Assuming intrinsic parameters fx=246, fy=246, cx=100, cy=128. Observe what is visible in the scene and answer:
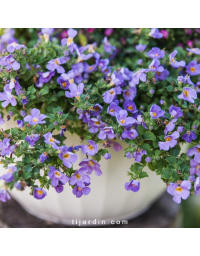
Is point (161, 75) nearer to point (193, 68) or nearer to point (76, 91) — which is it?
point (193, 68)

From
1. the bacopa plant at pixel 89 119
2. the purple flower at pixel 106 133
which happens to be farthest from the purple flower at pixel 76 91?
the purple flower at pixel 106 133

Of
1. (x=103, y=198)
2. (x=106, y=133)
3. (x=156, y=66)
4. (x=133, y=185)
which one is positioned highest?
(x=156, y=66)

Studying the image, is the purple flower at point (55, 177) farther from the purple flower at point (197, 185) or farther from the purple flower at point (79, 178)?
the purple flower at point (197, 185)

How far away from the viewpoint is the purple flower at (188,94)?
66cm

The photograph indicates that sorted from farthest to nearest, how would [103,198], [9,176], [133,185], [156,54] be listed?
[103,198], [156,54], [133,185], [9,176]

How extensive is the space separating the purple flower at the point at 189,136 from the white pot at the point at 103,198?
0.66 ft

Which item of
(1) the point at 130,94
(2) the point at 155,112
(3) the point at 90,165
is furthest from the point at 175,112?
(3) the point at 90,165

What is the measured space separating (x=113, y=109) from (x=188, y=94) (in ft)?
0.69

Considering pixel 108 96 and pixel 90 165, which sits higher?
pixel 108 96

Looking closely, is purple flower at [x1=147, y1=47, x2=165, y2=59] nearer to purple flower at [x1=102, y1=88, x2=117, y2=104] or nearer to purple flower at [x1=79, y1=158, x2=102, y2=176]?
purple flower at [x1=102, y1=88, x2=117, y2=104]

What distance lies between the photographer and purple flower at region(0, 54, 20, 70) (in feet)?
2.14

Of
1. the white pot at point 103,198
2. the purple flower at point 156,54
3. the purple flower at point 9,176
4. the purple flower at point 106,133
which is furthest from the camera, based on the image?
the white pot at point 103,198

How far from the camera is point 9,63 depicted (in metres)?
0.66

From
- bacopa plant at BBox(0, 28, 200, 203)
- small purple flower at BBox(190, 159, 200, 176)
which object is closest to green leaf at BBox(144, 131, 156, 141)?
bacopa plant at BBox(0, 28, 200, 203)
